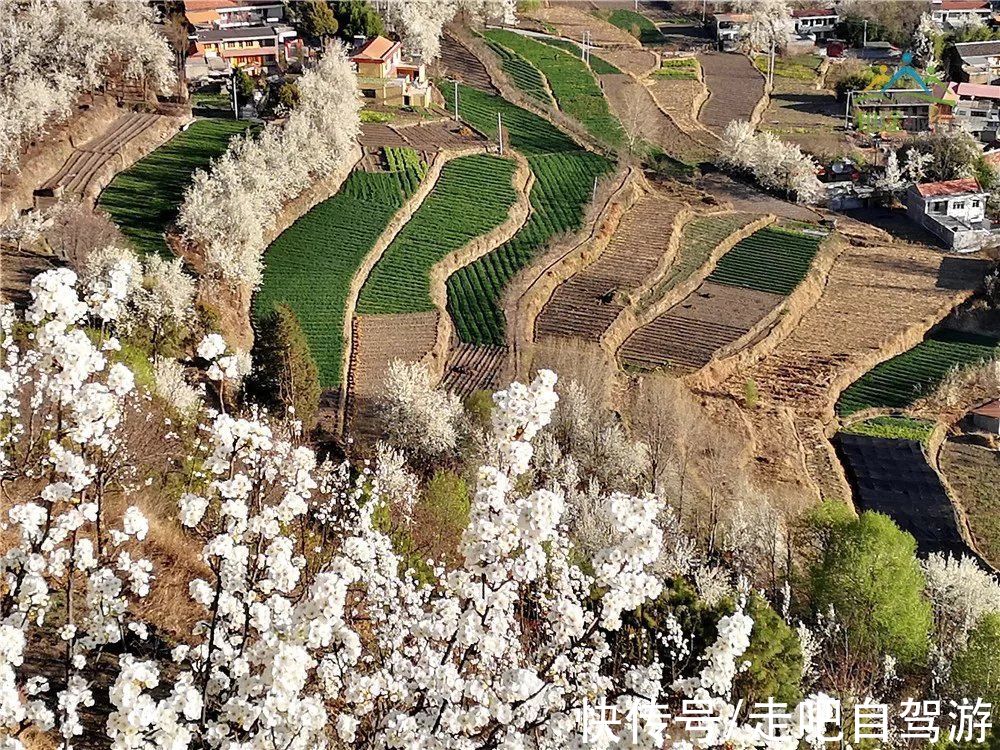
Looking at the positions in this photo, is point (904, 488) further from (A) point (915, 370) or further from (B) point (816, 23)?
(B) point (816, 23)

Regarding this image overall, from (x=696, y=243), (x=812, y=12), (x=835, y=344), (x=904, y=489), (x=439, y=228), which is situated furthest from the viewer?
(x=812, y=12)

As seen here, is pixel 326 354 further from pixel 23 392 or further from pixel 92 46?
pixel 92 46

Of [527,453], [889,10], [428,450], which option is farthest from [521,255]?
[889,10]

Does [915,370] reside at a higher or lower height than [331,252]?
lower

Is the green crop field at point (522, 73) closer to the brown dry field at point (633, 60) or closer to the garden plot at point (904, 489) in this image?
the brown dry field at point (633, 60)

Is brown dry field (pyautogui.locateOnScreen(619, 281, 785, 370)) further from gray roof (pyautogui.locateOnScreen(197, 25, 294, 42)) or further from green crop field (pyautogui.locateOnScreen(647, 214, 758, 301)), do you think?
gray roof (pyautogui.locateOnScreen(197, 25, 294, 42))

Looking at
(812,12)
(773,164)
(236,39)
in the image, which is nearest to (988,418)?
(773,164)

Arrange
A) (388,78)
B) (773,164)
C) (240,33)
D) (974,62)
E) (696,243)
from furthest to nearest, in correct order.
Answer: (974,62) < (240,33) < (388,78) < (773,164) < (696,243)

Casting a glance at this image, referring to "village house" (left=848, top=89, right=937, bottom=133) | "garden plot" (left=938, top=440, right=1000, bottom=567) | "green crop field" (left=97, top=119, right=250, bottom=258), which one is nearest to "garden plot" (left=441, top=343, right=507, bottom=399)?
"green crop field" (left=97, top=119, right=250, bottom=258)
